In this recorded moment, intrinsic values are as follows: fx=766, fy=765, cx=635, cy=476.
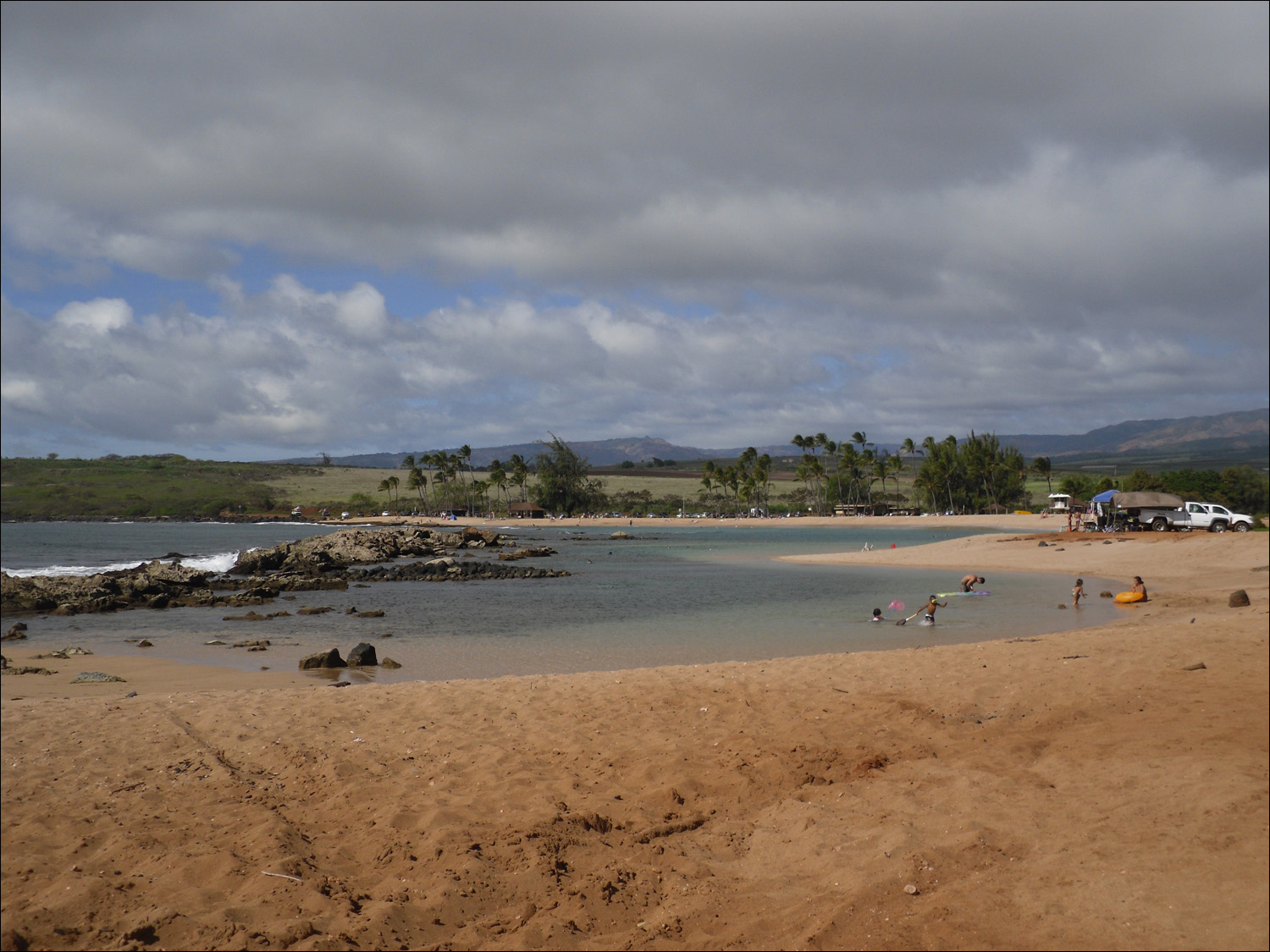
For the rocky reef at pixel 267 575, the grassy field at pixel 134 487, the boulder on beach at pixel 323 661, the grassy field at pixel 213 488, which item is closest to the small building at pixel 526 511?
the grassy field at pixel 213 488

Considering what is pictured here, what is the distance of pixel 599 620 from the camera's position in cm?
2002

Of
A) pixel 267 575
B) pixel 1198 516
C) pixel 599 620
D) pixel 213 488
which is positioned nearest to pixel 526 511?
pixel 213 488

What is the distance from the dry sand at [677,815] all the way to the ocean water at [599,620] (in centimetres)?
536

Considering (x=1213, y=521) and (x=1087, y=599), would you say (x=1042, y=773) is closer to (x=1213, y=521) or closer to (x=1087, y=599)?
(x=1213, y=521)

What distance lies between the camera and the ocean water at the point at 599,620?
14391mm

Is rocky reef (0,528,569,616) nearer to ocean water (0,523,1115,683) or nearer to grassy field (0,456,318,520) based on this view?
ocean water (0,523,1115,683)

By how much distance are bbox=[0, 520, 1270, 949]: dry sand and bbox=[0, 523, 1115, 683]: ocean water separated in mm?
5358

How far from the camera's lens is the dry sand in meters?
2.52

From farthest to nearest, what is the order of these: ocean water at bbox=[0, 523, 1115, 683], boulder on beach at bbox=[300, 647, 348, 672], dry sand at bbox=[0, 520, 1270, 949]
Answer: ocean water at bbox=[0, 523, 1115, 683]
boulder on beach at bbox=[300, 647, 348, 672]
dry sand at bbox=[0, 520, 1270, 949]

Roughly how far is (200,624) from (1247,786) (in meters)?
22.8

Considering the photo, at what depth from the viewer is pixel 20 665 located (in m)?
12.4

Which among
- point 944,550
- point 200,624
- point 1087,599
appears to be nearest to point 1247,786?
point 1087,599

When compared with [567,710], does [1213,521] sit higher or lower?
higher

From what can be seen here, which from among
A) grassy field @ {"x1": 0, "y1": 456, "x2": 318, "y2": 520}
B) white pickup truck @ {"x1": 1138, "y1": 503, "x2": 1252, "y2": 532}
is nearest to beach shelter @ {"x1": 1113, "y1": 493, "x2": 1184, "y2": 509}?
white pickup truck @ {"x1": 1138, "y1": 503, "x2": 1252, "y2": 532}
